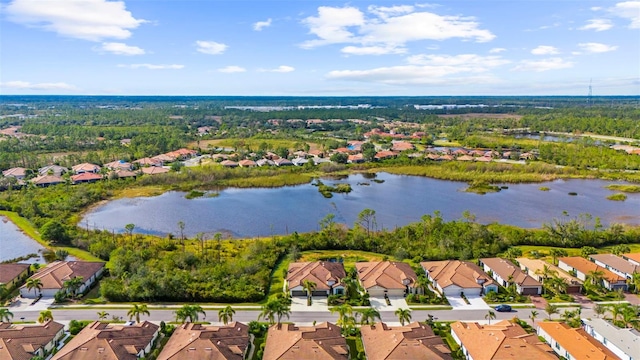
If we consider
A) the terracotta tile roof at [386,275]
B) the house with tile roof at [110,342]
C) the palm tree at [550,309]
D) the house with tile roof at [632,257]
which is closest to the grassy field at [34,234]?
the house with tile roof at [110,342]

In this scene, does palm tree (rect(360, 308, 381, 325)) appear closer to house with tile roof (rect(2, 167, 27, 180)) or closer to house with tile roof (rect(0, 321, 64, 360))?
house with tile roof (rect(0, 321, 64, 360))

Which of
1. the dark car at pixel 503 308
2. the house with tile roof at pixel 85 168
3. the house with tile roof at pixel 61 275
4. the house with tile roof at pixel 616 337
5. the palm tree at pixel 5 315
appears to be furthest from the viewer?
the house with tile roof at pixel 85 168

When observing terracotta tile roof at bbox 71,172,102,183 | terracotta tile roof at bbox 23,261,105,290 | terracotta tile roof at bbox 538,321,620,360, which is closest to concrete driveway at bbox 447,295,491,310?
terracotta tile roof at bbox 538,321,620,360

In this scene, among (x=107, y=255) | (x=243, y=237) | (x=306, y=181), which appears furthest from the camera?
(x=306, y=181)

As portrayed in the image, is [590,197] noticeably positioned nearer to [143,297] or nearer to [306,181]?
[306,181]

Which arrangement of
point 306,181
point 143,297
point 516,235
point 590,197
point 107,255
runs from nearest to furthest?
point 143,297 → point 107,255 → point 516,235 → point 590,197 → point 306,181

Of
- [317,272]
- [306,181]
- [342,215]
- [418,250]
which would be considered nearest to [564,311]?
[418,250]

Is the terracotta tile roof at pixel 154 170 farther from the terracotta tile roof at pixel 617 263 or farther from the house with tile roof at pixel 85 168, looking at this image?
the terracotta tile roof at pixel 617 263
